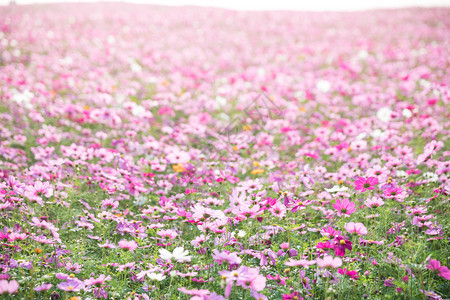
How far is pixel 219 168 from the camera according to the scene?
117 inches

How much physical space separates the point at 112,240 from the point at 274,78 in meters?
5.03

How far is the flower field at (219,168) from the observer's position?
1753 millimetres

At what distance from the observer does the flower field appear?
1.75m

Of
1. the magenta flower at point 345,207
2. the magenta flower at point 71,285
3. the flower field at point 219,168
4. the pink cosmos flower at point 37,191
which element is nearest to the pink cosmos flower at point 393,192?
the flower field at point 219,168

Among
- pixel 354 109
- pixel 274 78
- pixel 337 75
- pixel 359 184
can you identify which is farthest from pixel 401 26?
pixel 359 184

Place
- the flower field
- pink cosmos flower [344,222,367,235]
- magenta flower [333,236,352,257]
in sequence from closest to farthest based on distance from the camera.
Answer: magenta flower [333,236,352,257]
pink cosmos flower [344,222,367,235]
the flower field

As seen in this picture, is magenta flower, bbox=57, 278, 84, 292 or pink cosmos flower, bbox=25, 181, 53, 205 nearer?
magenta flower, bbox=57, 278, 84, 292

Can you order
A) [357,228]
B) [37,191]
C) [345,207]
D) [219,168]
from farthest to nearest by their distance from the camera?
[219,168], [37,191], [345,207], [357,228]

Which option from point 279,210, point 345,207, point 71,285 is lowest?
point 71,285

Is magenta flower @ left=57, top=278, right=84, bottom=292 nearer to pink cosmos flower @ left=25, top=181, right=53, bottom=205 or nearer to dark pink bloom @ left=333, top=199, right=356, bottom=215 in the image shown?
pink cosmos flower @ left=25, top=181, right=53, bottom=205

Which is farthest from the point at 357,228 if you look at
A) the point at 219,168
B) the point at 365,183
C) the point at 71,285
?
the point at 219,168

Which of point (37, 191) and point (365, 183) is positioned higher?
point (365, 183)

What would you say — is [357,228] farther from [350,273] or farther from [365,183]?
[365,183]

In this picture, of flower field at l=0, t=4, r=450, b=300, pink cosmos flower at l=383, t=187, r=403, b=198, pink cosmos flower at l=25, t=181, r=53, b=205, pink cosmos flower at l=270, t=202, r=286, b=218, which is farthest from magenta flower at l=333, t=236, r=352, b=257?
pink cosmos flower at l=25, t=181, r=53, b=205
